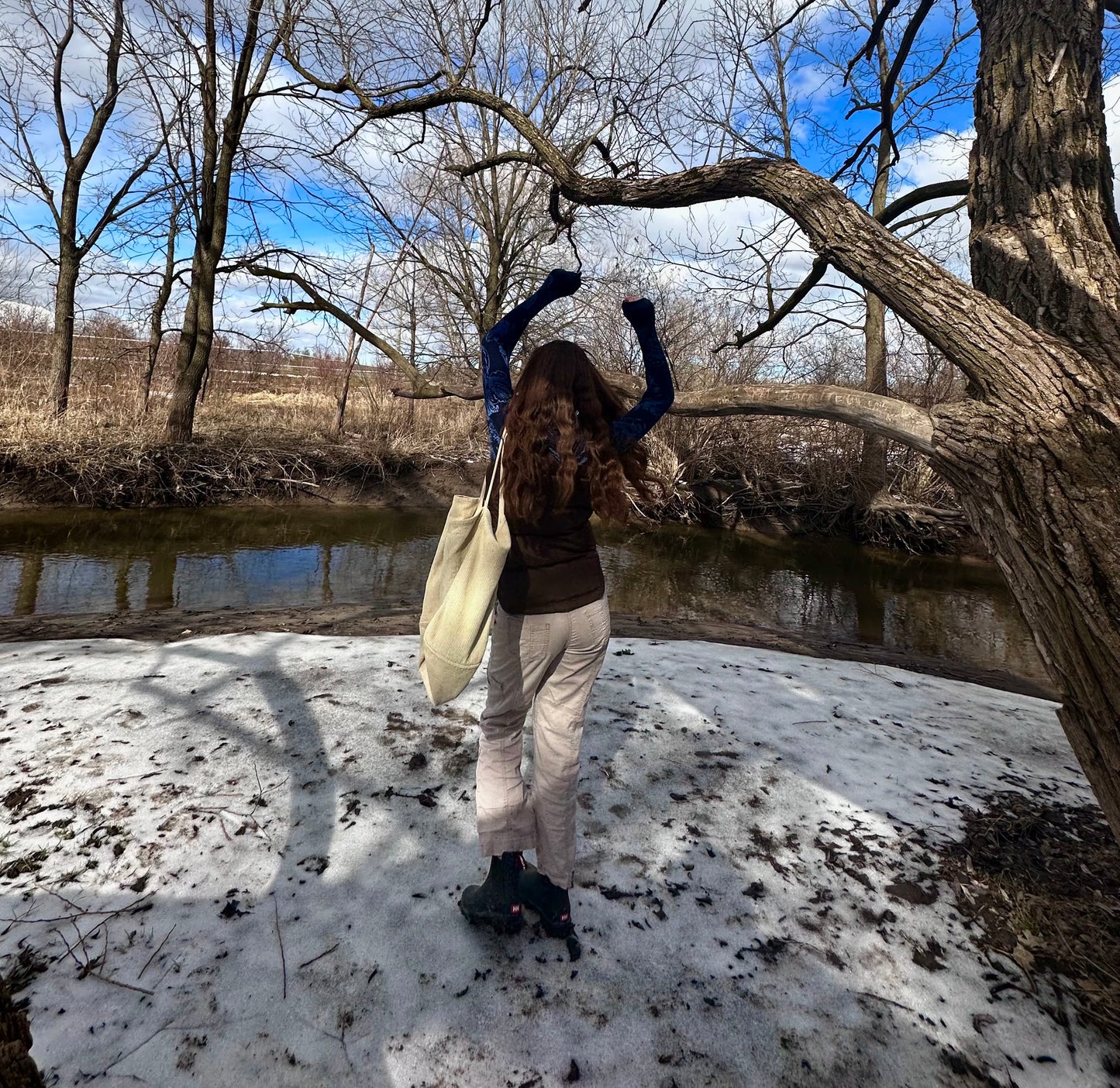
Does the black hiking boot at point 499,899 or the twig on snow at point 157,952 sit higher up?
A: the black hiking boot at point 499,899

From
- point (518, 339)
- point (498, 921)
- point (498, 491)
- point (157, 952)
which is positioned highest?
point (518, 339)

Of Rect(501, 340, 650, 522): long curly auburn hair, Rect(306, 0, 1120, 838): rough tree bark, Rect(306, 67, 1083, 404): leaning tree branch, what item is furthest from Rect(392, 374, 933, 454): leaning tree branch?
Rect(501, 340, 650, 522): long curly auburn hair

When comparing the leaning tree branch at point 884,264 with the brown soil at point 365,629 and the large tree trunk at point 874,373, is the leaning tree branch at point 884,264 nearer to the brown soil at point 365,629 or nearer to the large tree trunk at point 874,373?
the brown soil at point 365,629

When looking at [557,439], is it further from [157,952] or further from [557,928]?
[157,952]

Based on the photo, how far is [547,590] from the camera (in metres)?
2.03

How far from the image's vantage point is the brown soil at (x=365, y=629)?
527 cm

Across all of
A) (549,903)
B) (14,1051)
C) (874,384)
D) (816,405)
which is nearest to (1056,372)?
(816,405)

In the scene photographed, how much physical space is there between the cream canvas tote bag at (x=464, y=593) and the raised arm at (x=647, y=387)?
0.42 m

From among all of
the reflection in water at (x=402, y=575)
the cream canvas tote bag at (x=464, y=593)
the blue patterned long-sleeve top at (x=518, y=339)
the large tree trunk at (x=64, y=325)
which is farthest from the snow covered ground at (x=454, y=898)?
the large tree trunk at (x=64, y=325)

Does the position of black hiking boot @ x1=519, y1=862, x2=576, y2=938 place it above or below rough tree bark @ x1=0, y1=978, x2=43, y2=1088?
below

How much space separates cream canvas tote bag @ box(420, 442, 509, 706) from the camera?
1937 mm

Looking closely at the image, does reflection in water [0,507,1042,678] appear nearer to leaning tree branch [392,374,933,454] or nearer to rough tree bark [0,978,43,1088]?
leaning tree branch [392,374,933,454]

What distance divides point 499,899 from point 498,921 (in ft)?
0.22

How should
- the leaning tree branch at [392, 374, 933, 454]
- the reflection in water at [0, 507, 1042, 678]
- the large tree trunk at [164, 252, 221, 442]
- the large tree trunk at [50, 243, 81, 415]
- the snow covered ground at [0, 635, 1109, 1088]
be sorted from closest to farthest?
the snow covered ground at [0, 635, 1109, 1088] → the leaning tree branch at [392, 374, 933, 454] → the reflection in water at [0, 507, 1042, 678] → the large tree trunk at [50, 243, 81, 415] → the large tree trunk at [164, 252, 221, 442]
